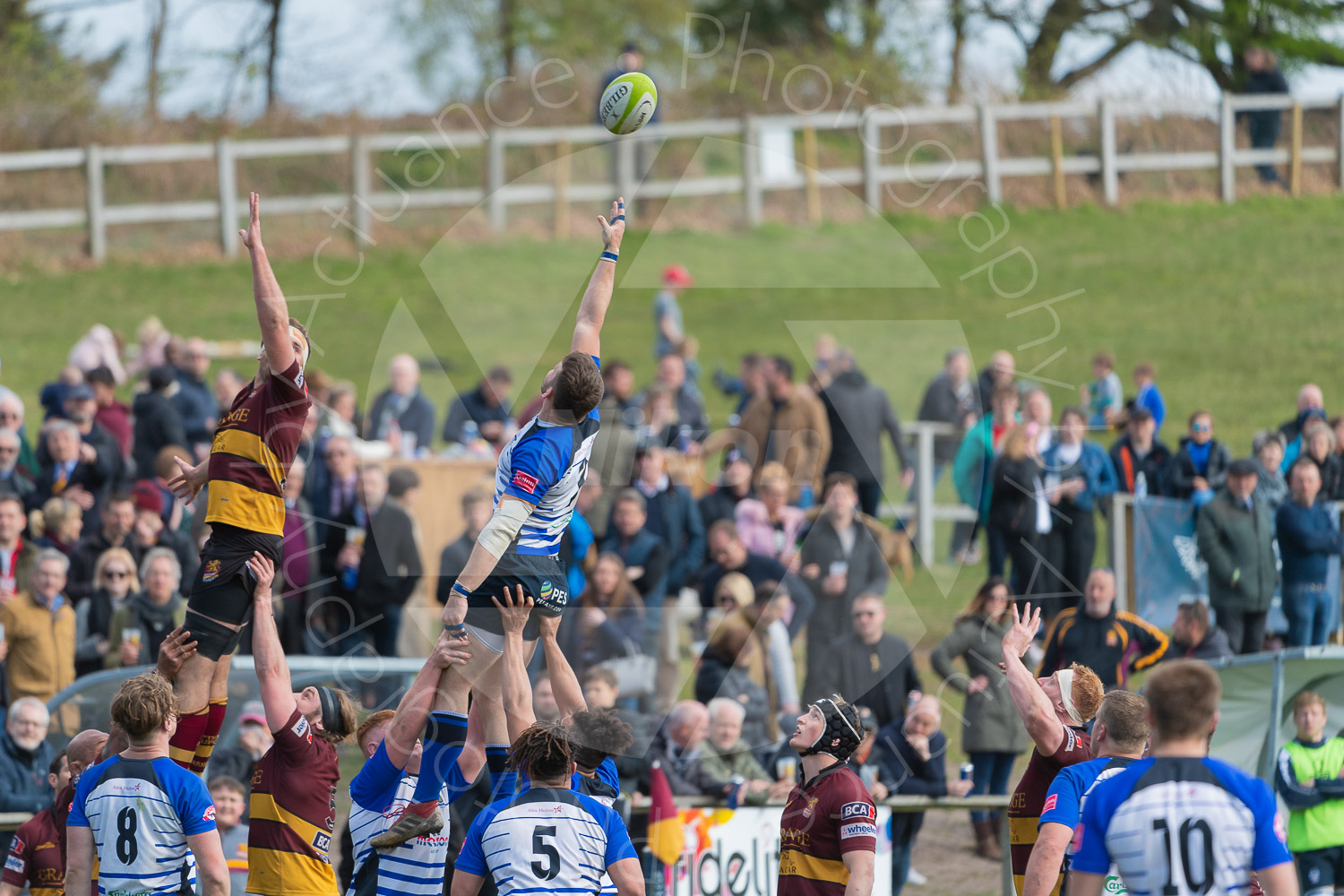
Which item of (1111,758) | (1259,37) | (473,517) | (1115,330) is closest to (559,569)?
(1111,758)

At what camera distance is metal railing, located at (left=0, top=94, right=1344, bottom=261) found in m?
24.8

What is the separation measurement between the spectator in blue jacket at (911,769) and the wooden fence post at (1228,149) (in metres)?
18.1

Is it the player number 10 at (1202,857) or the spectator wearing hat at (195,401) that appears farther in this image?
the spectator wearing hat at (195,401)

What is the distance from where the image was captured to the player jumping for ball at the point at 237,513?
684 centimetres

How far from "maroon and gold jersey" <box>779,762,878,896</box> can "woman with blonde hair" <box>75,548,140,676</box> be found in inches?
243

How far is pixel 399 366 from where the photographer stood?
48.8 ft

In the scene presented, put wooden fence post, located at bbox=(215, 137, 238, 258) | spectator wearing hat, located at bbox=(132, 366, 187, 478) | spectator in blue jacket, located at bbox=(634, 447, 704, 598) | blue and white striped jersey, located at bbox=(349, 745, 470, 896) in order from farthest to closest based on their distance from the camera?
wooden fence post, located at bbox=(215, 137, 238, 258) < spectator wearing hat, located at bbox=(132, 366, 187, 478) < spectator in blue jacket, located at bbox=(634, 447, 704, 598) < blue and white striped jersey, located at bbox=(349, 745, 470, 896)

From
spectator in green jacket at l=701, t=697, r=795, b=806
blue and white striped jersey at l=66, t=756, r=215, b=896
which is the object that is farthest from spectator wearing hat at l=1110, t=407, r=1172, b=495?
blue and white striped jersey at l=66, t=756, r=215, b=896

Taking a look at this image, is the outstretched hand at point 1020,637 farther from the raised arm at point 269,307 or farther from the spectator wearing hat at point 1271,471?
the spectator wearing hat at point 1271,471

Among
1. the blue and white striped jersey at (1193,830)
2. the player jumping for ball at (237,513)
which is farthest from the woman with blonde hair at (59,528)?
the blue and white striped jersey at (1193,830)

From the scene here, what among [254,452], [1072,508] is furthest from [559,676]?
[1072,508]

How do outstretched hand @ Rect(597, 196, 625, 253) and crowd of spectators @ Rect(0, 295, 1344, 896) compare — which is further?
crowd of spectators @ Rect(0, 295, 1344, 896)

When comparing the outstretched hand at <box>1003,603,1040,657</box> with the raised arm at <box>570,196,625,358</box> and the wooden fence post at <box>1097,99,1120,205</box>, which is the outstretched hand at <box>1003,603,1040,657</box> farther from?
the wooden fence post at <box>1097,99,1120,205</box>

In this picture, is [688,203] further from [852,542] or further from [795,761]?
[795,761]
